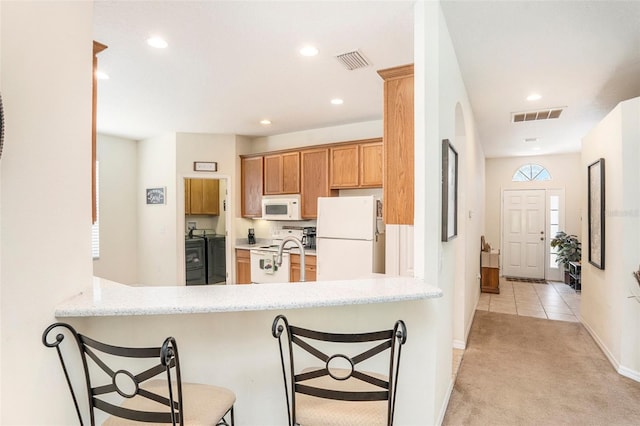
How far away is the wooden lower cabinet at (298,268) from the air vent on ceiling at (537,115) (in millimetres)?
3210

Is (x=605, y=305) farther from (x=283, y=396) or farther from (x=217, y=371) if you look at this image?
(x=217, y=371)

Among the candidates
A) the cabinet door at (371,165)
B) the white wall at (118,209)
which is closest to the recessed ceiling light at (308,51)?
the cabinet door at (371,165)

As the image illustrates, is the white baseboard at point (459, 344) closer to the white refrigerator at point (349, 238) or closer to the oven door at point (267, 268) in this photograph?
the white refrigerator at point (349, 238)

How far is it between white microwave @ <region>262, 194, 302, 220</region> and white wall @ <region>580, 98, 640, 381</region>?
11.9 ft

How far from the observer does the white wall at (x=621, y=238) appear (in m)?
2.88

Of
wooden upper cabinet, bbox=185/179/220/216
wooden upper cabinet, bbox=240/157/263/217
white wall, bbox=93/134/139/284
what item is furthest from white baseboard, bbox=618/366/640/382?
white wall, bbox=93/134/139/284

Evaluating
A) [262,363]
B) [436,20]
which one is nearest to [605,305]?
[436,20]

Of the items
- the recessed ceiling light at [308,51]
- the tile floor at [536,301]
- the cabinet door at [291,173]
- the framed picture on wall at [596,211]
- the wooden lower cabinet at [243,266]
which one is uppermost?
the recessed ceiling light at [308,51]

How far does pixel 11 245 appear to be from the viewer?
3.53 ft

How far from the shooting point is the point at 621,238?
9.72 ft

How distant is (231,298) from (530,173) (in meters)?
7.90

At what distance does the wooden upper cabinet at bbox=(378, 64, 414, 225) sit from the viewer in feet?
7.33

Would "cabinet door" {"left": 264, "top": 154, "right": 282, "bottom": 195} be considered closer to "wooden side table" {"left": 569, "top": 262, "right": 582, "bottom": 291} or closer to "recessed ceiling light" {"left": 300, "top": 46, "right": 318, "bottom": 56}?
"recessed ceiling light" {"left": 300, "top": 46, "right": 318, "bottom": 56}

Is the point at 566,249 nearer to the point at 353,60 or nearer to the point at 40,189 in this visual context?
the point at 353,60
